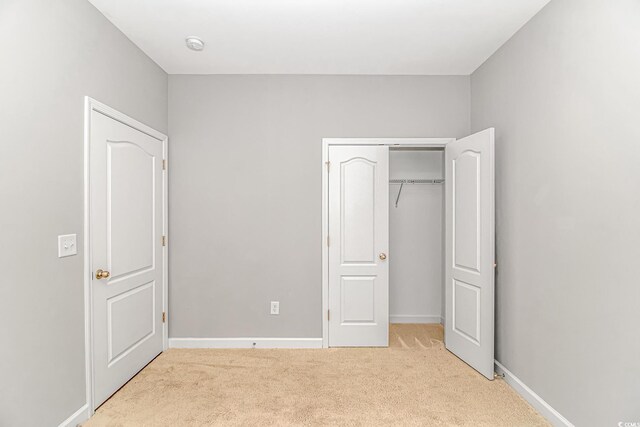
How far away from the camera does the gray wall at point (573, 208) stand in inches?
63.6

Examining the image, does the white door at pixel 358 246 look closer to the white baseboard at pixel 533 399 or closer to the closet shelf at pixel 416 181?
the closet shelf at pixel 416 181

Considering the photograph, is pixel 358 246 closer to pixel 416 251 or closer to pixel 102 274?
pixel 416 251

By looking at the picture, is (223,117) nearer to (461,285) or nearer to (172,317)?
(172,317)

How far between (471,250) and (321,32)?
82.7 inches

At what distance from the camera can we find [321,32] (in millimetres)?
2490

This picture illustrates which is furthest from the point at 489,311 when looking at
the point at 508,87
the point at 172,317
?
the point at 172,317

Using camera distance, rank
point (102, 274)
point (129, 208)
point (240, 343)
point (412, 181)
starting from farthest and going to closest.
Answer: point (412, 181)
point (240, 343)
point (129, 208)
point (102, 274)

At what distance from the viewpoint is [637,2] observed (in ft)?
5.10

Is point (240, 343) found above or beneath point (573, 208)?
beneath

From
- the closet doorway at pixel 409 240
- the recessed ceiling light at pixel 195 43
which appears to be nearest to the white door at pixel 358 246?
the closet doorway at pixel 409 240

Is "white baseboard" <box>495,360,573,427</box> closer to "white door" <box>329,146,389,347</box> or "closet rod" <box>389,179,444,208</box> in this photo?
"white door" <box>329,146,389,347</box>

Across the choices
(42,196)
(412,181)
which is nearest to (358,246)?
(412,181)

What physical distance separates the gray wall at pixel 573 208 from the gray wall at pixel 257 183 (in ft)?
3.37

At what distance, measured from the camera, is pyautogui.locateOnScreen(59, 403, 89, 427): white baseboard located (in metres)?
1.95
